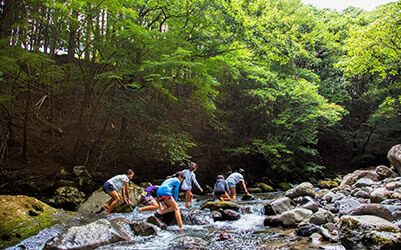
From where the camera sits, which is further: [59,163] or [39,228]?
[59,163]

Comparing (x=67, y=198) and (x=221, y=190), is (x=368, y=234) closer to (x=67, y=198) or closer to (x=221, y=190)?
(x=221, y=190)

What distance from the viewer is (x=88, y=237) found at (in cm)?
455

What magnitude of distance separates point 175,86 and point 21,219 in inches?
470

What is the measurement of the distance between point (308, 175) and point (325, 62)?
10.5m

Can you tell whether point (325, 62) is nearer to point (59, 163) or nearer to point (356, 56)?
point (356, 56)

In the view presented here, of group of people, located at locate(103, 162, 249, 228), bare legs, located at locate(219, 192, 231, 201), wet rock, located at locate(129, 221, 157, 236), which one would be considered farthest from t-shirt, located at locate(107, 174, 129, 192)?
bare legs, located at locate(219, 192, 231, 201)

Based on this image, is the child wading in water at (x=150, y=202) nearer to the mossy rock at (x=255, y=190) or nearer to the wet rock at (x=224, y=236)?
the wet rock at (x=224, y=236)

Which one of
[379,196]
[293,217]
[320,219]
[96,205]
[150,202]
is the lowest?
[96,205]

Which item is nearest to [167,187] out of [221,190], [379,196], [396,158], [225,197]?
[221,190]

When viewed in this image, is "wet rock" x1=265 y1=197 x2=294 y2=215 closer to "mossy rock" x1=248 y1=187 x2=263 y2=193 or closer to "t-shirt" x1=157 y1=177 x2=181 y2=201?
"t-shirt" x1=157 y1=177 x2=181 y2=201

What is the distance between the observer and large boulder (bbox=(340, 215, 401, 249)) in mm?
3611

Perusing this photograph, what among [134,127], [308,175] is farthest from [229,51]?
[308,175]

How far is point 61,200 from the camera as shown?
8422 mm

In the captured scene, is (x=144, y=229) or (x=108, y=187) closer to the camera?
(x=144, y=229)
